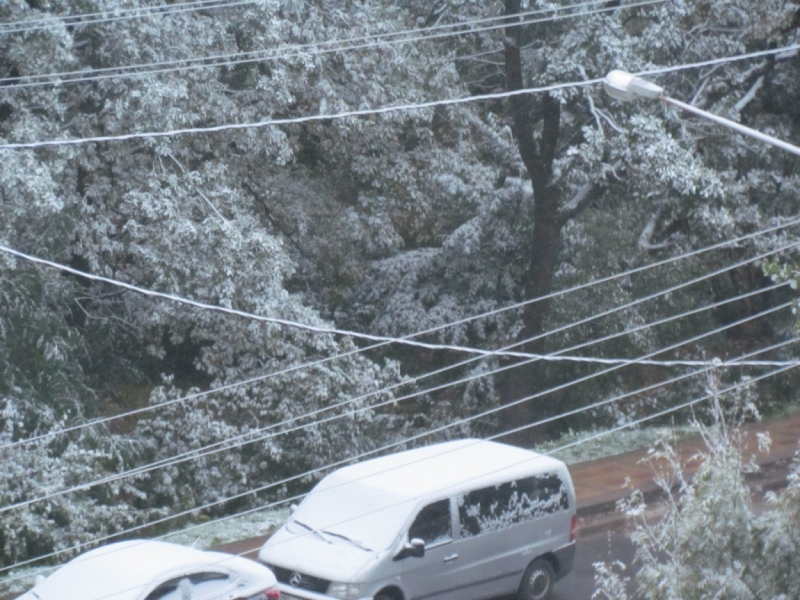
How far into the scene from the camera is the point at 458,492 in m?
9.77

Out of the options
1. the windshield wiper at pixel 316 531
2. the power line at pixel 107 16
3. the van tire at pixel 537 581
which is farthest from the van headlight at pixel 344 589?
the power line at pixel 107 16

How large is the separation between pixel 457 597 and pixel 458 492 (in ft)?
3.18

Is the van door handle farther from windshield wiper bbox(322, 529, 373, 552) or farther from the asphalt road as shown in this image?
the asphalt road

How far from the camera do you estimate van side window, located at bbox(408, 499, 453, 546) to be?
31.1 ft

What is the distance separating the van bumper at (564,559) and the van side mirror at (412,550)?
6.17 feet

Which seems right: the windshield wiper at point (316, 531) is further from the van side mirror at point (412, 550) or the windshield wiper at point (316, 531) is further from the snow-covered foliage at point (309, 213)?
the snow-covered foliage at point (309, 213)

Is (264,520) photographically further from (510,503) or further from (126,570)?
(126,570)

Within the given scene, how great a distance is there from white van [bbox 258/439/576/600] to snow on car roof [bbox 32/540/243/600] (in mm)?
1083

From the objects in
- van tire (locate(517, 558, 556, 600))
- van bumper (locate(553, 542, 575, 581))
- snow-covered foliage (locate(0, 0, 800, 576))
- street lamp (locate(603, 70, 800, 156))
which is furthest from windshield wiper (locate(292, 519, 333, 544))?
street lamp (locate(603, 70, 800, 156))

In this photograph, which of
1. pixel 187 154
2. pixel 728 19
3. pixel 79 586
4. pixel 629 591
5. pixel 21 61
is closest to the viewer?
pixel 79 586

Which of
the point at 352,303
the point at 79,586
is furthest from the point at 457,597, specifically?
the point at 352,303

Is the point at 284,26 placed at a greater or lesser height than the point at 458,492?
greater

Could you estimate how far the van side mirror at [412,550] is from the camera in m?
9.25

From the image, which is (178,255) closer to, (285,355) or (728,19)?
(285,355)
